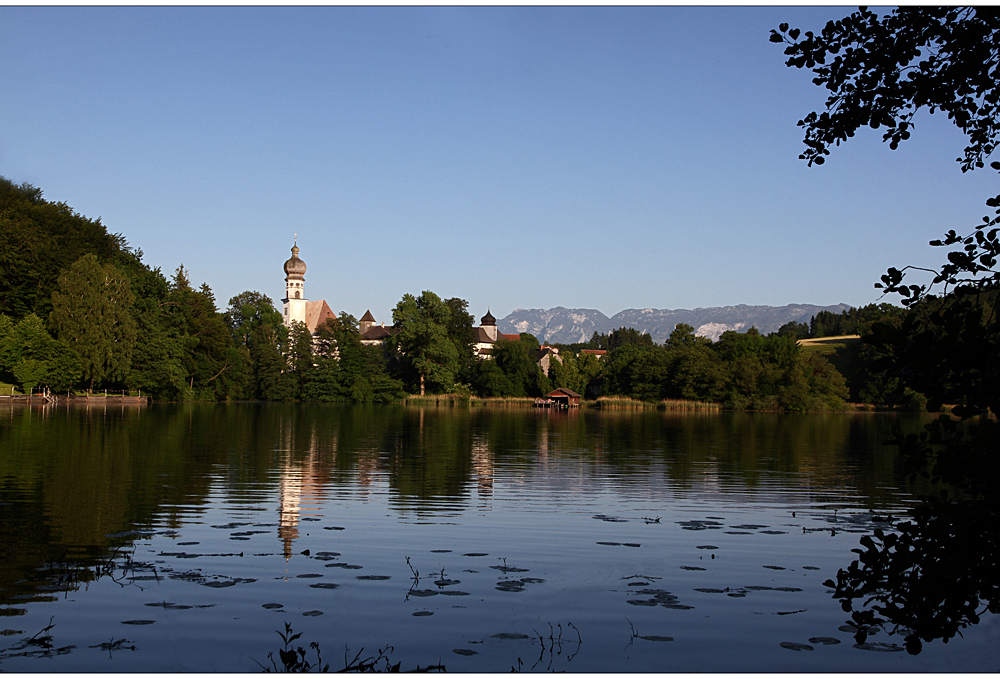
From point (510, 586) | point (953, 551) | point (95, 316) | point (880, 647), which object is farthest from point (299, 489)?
point (95, 316)

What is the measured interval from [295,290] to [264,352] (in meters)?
32.1

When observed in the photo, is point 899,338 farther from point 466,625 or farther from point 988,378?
point 466,625

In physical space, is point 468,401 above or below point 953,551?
below

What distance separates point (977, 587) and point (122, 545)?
35.3ft

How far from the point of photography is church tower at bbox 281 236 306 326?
125438mm

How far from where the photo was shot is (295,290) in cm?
12706

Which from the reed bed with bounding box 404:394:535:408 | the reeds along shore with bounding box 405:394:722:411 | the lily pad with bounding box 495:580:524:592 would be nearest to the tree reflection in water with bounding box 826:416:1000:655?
the lily pad with bounding box 495:580:524:592

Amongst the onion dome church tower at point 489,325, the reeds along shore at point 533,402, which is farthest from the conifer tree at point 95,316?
the onion dome church tower at point 489,325

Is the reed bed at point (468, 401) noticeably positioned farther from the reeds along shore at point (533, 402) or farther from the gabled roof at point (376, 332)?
the gabled roof at point (376, 332)

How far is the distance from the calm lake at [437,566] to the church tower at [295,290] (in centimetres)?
10406

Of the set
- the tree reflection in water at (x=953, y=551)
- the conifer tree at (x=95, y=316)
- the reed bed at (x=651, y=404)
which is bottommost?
the reed bed at (x=651, y=404)

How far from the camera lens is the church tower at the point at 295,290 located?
12544 centimetres

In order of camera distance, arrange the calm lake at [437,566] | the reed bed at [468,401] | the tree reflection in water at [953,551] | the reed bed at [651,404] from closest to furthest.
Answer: the tree reflection in water at [953,551] → the calm lake at [437,566] → the reed bed at [651,404] → the reed bed at [468,401]

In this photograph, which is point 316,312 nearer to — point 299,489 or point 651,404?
point 651,404
